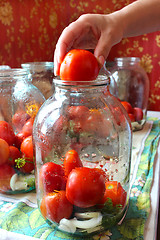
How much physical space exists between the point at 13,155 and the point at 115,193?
9.8 inches

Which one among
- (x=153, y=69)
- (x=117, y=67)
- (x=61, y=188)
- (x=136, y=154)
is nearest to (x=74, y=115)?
(x=61, y=188)

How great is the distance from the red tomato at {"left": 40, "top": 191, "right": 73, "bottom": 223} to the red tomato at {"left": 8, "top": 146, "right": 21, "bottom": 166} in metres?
0.15

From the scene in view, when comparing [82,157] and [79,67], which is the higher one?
[79,67]

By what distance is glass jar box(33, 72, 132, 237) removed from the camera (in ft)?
1.37

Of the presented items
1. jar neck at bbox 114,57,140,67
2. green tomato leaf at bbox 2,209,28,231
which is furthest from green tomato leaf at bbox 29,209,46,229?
jar neck at bbox 114,57,140,67

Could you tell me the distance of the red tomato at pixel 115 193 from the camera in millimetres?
432

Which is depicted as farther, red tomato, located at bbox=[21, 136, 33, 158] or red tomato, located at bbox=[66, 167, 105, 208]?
red tomato, located at bbox=[21, 136, 33, 158]

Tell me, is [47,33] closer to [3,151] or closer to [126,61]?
[126,61]

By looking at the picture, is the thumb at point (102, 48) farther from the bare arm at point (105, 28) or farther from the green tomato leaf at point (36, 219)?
the green tomato leaf at point (36, 219)

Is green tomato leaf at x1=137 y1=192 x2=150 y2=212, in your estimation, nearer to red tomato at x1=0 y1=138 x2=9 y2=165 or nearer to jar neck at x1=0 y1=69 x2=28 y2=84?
red tomato at x1=0 y1=138 x2=9 y2=165

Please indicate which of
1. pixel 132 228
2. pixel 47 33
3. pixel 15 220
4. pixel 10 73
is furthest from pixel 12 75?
pixel 47 33

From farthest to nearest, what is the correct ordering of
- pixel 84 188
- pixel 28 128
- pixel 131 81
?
pixel 131 81 → pixel 28 128 → pixel 84 188

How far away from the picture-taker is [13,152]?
0.56 meters

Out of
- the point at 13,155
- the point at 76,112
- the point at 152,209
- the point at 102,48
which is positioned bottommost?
the point at 152,209
